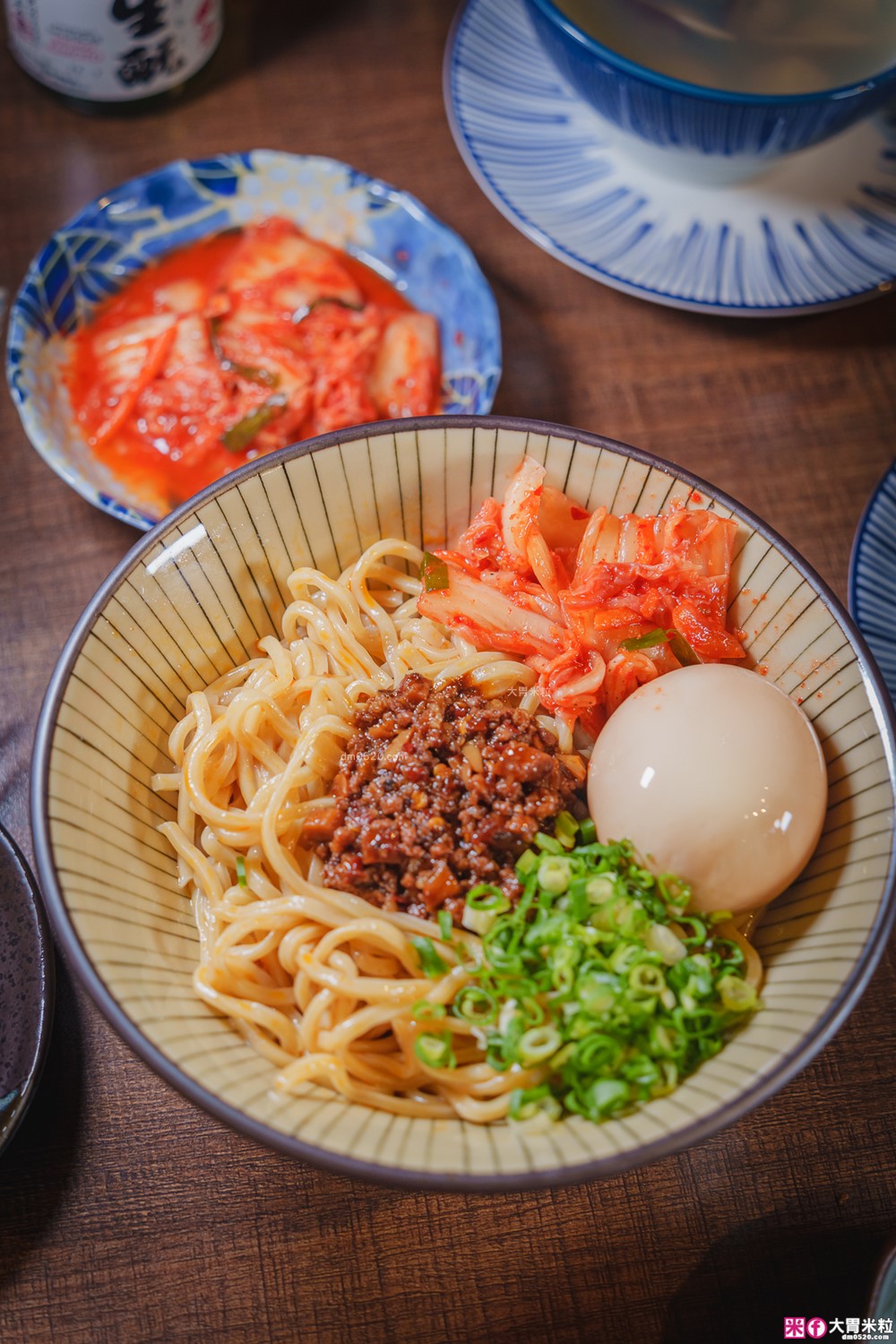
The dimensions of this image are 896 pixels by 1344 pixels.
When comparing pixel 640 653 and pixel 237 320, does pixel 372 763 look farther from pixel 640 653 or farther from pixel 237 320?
pixel 237 320

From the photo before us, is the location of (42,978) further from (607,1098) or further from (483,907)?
(607,1098)

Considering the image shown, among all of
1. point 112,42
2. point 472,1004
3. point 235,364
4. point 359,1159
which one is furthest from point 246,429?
point 359,1159

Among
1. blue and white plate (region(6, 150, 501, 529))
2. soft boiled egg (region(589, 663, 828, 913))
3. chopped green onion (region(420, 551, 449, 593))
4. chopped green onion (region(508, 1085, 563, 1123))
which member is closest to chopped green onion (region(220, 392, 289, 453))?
blue and white plate (region(6, 150, 501, 529))

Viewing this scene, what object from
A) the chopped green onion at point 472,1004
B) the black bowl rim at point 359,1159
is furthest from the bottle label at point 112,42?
the chopped green onion at point 472,1004

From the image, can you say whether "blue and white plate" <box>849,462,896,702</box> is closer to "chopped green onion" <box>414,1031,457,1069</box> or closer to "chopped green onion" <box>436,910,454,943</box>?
"chopped green onion" <box>436,910,454,943</box>

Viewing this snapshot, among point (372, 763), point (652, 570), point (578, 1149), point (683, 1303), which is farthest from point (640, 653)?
point (683, 1303)
